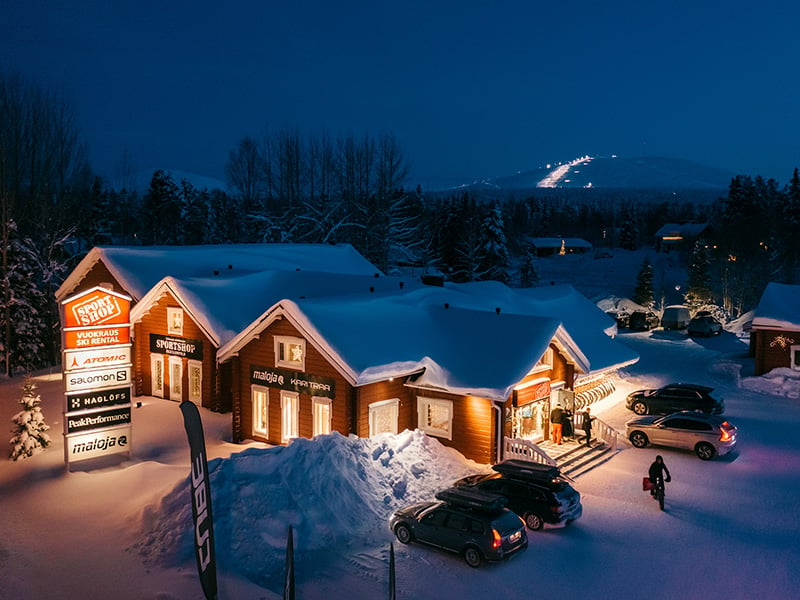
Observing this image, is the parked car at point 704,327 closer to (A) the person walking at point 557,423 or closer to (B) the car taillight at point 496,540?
(A) the person walking at point 557,423

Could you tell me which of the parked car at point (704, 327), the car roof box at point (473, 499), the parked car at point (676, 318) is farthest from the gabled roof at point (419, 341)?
the parked car at point (676, 318)

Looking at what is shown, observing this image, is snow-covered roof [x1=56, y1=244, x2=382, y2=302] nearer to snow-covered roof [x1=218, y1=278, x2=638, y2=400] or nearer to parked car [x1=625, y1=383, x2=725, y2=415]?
snow-covered roof [x1=218, y1=278, x2=638, y2=400]

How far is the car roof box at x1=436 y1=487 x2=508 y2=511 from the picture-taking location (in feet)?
47.1

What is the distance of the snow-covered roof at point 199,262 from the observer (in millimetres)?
32156

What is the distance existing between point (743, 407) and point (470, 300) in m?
13.1

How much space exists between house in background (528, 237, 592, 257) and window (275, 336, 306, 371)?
93.7m

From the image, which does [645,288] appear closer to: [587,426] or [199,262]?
[199,262]

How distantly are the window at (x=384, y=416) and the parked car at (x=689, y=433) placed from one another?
28.6 ft

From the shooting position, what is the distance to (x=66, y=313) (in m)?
19.7

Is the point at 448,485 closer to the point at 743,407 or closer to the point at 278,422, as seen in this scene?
the point at 278,422

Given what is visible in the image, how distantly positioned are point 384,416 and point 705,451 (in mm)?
10922

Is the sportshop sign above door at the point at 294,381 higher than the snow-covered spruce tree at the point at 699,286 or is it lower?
lower

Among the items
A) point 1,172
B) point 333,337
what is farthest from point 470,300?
point 1,172

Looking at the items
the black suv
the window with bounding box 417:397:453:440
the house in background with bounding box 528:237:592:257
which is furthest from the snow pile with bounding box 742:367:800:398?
the house in background with bounding box 528:237:592:257
